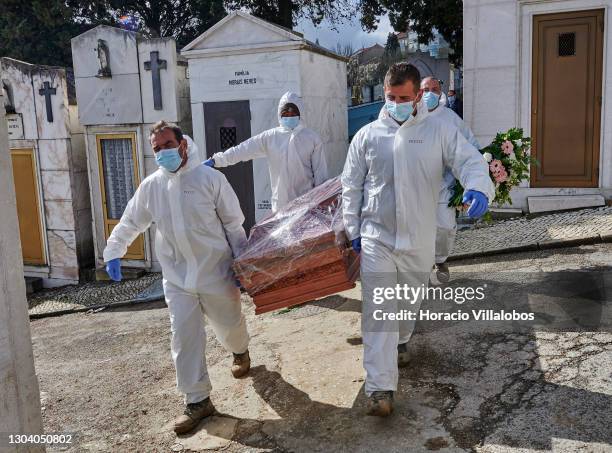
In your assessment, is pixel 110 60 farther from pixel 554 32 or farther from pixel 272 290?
pixel 272 290

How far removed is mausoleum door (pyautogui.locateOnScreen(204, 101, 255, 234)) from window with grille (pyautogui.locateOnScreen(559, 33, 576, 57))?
4.01 metres

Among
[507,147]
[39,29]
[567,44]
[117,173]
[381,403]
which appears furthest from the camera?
[39,29]

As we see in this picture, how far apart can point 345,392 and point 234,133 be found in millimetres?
5423

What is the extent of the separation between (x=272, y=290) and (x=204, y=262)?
45 centimetres

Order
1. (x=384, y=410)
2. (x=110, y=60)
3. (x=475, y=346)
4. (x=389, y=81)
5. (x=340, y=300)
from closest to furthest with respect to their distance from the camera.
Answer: (x=384, y=410), (x=389, y=81), (x=475, y=346), (x=340, y=300), (x=110, y=60)

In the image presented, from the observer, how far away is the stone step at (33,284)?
10.5m

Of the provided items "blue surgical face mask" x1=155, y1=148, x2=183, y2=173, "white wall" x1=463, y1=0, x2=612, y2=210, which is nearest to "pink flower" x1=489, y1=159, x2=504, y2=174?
"blue surgical face mask" x1=155, y1=148, x2=183, y2=173

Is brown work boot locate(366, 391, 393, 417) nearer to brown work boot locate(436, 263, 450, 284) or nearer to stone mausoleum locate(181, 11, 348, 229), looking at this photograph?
brown work boot locate(436, 263, 450, 284)

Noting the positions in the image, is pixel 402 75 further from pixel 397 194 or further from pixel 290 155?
pixel 290 155

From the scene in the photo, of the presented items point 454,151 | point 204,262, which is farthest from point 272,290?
point 454,151

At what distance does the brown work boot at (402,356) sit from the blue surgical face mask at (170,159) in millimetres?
1833

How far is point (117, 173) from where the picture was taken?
32.8ft

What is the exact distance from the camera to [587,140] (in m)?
7.89

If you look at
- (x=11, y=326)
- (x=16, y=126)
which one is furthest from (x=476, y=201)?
(x=16, y=126)
